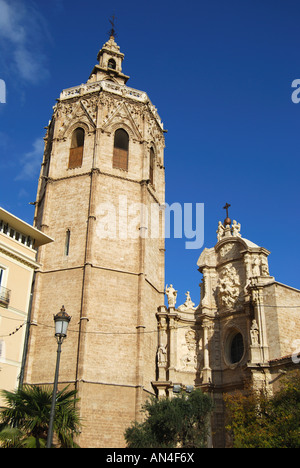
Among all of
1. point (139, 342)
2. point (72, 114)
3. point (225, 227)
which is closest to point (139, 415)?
point (139, 342)

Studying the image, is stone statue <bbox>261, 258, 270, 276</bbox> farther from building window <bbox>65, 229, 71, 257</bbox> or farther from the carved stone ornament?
building window <bbox>65, 229, 71, 257</bbox>

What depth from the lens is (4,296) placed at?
20.5 metres

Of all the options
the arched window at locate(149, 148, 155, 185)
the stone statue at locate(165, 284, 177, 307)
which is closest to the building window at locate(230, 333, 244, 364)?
the stone statue at locate(165, 284, 177, 307)

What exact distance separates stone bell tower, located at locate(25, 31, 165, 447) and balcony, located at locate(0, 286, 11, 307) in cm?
454

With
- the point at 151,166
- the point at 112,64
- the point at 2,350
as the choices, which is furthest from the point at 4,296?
the point at 112,64

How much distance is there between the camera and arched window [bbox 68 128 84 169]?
2939 cm

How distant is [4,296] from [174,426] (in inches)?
314

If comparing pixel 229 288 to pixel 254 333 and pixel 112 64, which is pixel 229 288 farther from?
pixel 112 64

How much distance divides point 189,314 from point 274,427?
11990 mm

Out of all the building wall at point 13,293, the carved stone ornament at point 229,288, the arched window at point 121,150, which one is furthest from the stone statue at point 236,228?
A: the building wall at point 13,293

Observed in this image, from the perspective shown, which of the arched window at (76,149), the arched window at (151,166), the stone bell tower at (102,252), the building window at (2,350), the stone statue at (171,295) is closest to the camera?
the building window at (2,350)

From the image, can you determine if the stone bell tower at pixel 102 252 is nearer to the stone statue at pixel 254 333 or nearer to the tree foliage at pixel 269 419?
the stone statue at pixel 254 333

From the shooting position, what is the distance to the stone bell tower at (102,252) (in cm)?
2367

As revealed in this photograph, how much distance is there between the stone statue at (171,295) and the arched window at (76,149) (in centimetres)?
825
